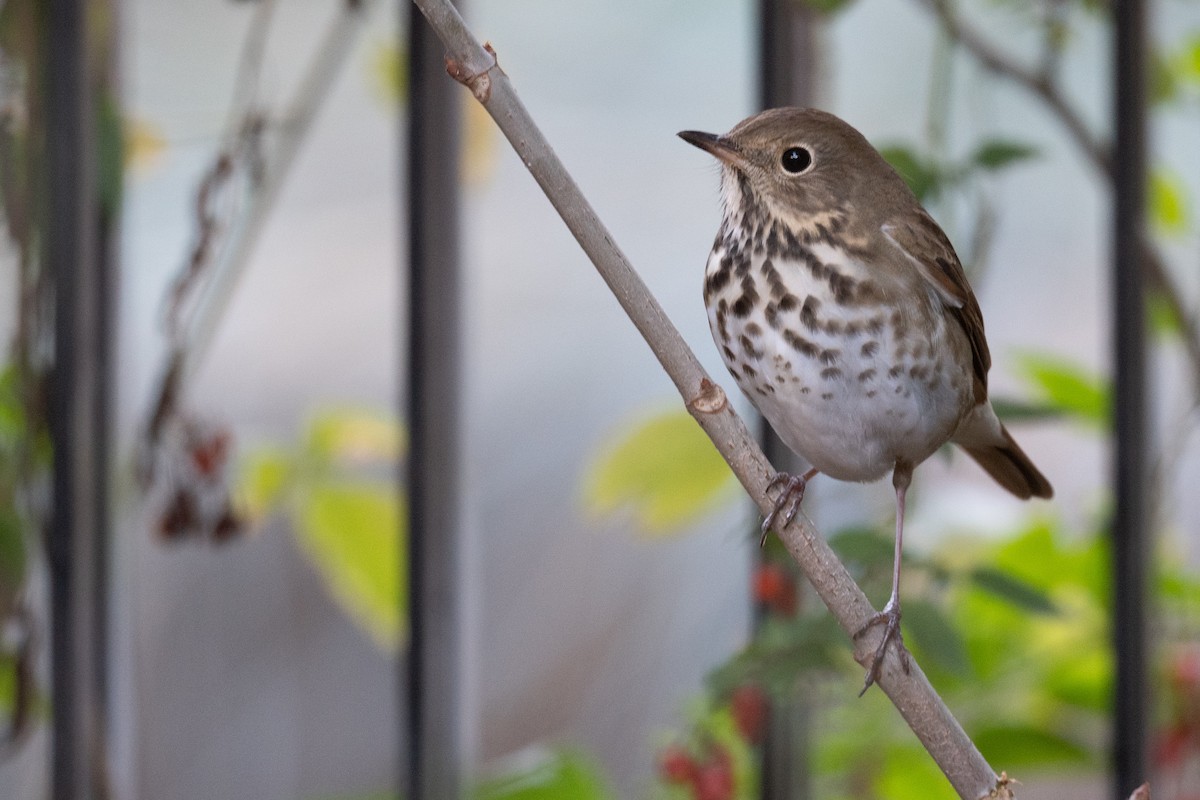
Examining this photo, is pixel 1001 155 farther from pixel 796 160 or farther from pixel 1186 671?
pixel 1186 671

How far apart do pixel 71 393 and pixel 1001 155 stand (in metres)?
0.66

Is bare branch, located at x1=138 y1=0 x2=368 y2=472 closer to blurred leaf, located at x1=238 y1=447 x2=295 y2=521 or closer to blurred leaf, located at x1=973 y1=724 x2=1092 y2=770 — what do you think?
blurred leaf, located at x1=238 y1=447 x2=295 y2=521

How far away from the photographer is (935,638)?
26.3 inches

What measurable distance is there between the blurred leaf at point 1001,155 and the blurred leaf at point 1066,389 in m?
0.22

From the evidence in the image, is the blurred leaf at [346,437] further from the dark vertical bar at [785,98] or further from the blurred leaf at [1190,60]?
the blurred leaf at [1190,60]

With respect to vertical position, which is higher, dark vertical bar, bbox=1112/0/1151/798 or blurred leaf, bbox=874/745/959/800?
dark vertical bar, bbox=1112/0/1151/798

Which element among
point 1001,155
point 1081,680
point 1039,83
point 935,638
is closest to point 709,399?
point 935,638

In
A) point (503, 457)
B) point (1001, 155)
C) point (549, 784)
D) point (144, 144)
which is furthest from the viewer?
point (503, 457)

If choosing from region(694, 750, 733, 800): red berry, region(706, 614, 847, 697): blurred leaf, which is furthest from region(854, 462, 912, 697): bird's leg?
region(694, 750, 733, 800): red berry

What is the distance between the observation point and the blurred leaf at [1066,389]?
39.4 inches

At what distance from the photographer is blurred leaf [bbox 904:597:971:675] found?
2.18ft

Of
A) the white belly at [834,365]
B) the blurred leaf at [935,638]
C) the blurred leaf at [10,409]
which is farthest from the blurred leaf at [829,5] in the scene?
the blurred leaf at [10,409]

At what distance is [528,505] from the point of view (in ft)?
4.77

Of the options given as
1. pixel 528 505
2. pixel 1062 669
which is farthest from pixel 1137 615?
pixel 528 505
